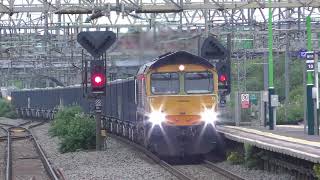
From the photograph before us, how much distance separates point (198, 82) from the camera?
69.3ft

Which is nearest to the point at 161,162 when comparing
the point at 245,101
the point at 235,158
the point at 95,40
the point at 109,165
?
the point at 109,165

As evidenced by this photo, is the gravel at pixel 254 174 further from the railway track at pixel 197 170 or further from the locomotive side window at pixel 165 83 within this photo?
the locomotive side window at pixel 165 83

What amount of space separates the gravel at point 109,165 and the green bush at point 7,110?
155 feet

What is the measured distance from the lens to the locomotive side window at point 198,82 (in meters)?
21.0

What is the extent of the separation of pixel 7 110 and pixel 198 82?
184ft

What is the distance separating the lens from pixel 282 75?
57.8m

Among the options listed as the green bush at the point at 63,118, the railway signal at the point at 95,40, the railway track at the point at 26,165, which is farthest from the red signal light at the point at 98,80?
the green bush at the point at 63,118

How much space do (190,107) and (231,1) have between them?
904cm

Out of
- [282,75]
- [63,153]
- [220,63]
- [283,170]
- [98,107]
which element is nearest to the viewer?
[283,170]

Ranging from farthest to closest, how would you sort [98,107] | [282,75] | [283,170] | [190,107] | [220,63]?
[282,75], [220,63], [98,107], [190,107], [283,170]

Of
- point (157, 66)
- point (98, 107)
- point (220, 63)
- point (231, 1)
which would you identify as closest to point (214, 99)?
point (157, 66)

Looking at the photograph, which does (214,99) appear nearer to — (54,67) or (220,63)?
(220,63)

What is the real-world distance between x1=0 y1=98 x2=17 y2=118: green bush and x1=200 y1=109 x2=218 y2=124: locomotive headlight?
54174 millimetres

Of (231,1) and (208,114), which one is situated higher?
(231,1)
